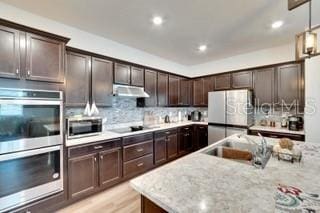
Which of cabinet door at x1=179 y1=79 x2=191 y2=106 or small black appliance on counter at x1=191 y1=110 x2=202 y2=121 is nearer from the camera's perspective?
cabinet door at x1=179 y1=79 x2=191 y2=106

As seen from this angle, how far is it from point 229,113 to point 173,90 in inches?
62.9

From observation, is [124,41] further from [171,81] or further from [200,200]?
[200,200]

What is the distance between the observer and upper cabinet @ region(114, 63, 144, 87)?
326 centimetres

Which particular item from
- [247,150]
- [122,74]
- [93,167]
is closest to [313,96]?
[247,150]

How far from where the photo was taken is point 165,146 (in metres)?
3.88

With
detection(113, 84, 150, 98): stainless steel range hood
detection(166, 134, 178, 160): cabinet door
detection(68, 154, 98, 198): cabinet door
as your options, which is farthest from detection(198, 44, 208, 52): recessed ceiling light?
detection(68, 154, 98, 198): cabinet door

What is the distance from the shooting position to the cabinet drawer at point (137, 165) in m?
3.03

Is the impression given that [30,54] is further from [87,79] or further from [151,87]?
[151,87]

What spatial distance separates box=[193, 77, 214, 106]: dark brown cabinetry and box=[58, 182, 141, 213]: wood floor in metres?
3.23

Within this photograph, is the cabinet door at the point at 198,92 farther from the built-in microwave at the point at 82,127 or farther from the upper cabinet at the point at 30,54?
the upper cabinet at the point at 30,54

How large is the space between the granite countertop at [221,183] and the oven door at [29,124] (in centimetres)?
150

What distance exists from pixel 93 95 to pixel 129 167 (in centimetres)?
148

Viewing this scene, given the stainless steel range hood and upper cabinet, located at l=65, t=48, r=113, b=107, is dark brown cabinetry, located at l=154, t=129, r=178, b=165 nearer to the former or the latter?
the stainless steel range hood

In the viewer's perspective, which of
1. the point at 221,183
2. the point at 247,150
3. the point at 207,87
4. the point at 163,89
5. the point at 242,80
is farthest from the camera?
the point at 207,87
